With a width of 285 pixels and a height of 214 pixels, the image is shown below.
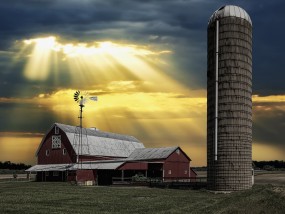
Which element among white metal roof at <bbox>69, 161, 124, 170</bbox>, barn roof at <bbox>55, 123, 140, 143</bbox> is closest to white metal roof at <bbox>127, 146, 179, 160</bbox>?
white metal roof at <bbox>69, 161, 124, 170</bbox>

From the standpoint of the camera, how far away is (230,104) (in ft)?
143

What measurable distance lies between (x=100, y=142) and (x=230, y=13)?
132 ft

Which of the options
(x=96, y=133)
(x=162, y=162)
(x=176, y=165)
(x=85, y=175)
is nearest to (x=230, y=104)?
(x=162, y=162)

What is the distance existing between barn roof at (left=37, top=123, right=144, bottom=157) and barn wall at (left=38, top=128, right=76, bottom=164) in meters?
0.96

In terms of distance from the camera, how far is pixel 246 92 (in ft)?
146

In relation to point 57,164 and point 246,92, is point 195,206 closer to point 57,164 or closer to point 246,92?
point 246,92

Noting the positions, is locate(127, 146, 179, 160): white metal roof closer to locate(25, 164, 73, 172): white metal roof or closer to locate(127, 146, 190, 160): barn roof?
locate(127, 146, 190, 160): barn roof

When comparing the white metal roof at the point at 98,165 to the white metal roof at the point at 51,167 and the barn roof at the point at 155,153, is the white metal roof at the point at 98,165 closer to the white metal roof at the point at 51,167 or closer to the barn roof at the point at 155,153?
the white metal roof at the point at 51,167

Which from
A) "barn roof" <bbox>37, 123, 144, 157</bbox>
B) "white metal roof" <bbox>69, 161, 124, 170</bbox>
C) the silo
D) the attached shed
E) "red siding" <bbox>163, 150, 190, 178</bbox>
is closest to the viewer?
Answer: the silo

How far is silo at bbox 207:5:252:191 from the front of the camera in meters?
43.2

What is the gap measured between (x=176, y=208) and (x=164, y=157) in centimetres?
4057

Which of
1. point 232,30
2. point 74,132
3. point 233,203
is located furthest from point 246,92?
point 74,132

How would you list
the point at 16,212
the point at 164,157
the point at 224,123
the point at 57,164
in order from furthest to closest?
the point at 57,164, the point at 164,157, the point at 224,123, the point at 16,212

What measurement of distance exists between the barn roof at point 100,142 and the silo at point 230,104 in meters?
30.4
